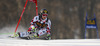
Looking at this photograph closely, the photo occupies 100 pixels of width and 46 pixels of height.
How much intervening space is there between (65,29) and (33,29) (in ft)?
1.16

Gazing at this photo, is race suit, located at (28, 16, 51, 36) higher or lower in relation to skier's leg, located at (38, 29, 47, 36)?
higher

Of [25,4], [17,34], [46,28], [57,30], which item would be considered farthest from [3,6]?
Answer: [57,30]

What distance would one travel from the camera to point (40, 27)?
1.36 m

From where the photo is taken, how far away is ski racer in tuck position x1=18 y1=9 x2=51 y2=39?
134 cm

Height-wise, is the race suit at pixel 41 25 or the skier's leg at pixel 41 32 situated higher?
the race suit at pixel 41 25

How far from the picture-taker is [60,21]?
1.50 metres

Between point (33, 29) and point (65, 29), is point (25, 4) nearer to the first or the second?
point (33, 29)

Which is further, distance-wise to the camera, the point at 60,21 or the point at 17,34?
the point at 60,21

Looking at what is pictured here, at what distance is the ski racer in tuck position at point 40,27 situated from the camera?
4.41ft

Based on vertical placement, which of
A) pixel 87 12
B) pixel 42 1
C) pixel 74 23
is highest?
pixel 42 1

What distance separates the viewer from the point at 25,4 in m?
1.46

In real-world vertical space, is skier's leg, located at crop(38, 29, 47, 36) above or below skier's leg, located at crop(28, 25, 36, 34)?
below

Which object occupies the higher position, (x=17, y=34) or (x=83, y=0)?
(x=83, y=0)

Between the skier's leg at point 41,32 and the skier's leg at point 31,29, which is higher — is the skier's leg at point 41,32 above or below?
below
